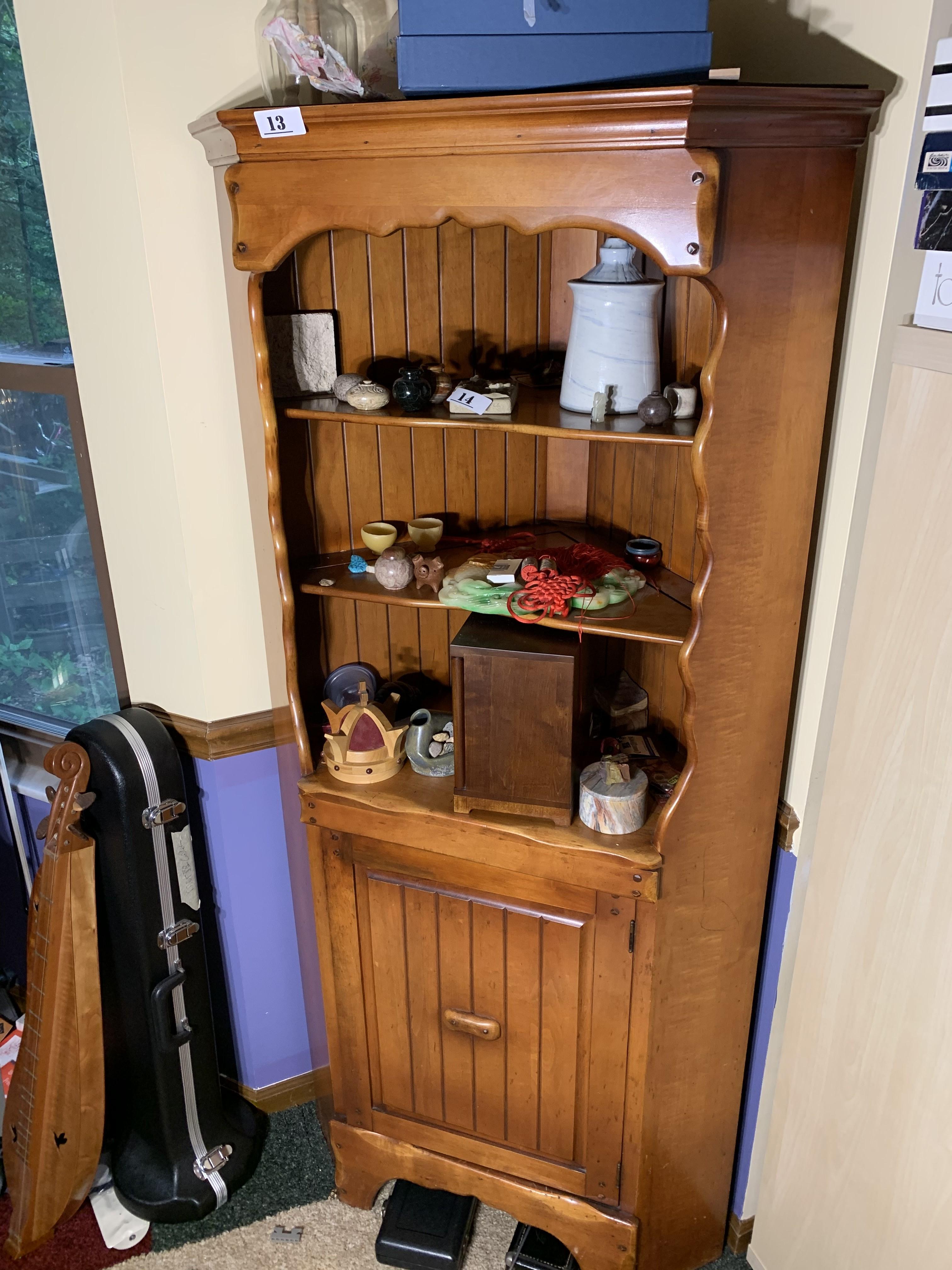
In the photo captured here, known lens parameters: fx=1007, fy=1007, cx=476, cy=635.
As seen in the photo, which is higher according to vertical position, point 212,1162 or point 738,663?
point 738,663

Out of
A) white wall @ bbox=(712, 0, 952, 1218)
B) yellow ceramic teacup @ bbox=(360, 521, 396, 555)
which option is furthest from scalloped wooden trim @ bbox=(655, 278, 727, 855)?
yellow ceramic teacup @ bbox=(360, 521, 396, 555)

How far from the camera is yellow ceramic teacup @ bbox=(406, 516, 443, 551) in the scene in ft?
5.84

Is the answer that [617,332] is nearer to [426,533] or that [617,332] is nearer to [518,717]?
[426,533]

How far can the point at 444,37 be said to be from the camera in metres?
1.29

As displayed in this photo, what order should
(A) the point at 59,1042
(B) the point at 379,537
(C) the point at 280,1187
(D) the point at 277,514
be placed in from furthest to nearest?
(C) the point at 280,1187 < (A) the point at 59,1042 < (B) the point at 379,537 < (D) the point at 277,514

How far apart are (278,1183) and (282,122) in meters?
2.04

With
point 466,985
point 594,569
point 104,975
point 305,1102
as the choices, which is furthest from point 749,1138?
point 104,975

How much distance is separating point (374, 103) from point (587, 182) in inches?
12.1

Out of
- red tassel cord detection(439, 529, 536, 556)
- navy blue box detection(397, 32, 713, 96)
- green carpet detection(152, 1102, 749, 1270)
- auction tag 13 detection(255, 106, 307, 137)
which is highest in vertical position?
navy blue box detection(397, 32, 713, 96)

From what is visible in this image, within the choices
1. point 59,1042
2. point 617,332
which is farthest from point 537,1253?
point 617,332

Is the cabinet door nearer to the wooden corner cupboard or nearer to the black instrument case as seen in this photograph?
the wooden corner cupboard

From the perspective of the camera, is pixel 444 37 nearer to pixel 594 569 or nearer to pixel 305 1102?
pixel 594 569

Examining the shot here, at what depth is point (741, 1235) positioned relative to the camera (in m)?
2.01

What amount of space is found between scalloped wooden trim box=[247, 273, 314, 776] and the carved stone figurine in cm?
22
